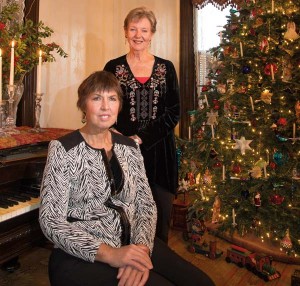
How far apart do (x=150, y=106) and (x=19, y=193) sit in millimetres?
825

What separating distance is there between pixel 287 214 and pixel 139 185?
1.51 meters

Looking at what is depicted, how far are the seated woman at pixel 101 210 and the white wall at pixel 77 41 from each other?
1.64 metres

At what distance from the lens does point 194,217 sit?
132 inches

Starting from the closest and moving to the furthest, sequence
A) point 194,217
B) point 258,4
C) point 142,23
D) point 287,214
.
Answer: point 142,23
point 287,214
point 258,4
point 194,217

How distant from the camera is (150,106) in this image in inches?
75.7

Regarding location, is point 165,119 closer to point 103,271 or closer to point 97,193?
point 97,193

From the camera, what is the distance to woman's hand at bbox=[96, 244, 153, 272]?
1.26 meters

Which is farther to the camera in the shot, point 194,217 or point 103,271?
point 194,217

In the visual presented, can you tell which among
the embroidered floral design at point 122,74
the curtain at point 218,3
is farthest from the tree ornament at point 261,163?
the curtain at point 218,3

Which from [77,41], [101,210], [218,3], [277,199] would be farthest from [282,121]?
[218,3]

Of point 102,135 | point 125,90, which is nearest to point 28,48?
point 125,90

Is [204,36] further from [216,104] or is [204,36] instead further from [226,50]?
[216,104]

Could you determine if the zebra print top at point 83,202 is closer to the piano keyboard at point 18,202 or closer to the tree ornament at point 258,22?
the piano keyboard at point 18,202

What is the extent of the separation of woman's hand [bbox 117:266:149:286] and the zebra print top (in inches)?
4.9
